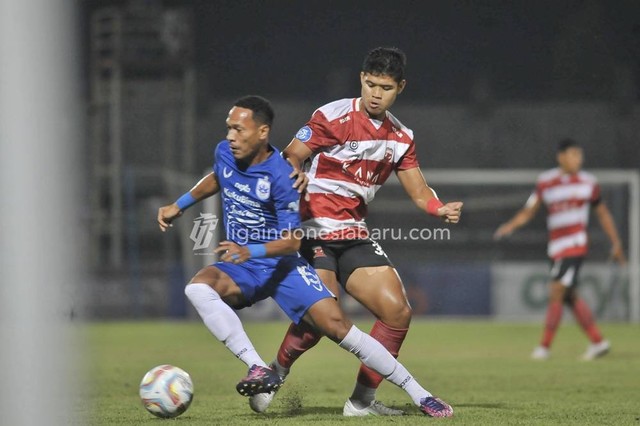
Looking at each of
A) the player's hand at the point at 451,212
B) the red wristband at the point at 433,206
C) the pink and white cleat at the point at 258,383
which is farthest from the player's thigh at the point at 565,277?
the pink and white cleat at the point at 258,383

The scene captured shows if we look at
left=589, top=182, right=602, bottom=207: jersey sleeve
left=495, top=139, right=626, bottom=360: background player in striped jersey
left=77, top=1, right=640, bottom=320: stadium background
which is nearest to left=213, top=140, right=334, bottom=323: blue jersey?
left=495, top=139, right=626, bottom=360: background player in striped jersey

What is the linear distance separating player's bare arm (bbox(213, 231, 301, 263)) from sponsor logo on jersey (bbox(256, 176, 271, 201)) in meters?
0.25

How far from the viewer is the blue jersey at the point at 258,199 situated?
584 cm

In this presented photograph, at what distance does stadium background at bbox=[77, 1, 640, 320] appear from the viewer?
2283 centimetres

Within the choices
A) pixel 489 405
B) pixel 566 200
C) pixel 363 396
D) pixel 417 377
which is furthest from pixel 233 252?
pixel 566 200

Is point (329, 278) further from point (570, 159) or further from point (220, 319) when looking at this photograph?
point (570, 159)

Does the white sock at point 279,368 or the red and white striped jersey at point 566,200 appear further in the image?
the red and white striped jersey at point 566,200

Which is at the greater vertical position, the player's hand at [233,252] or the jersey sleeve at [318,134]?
the jersey sleeve at [318,134]

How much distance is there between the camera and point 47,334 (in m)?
2.77

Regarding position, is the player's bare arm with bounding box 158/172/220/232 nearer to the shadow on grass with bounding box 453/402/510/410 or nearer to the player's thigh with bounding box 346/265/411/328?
the player's thigh with bounding box 346/265/411/328

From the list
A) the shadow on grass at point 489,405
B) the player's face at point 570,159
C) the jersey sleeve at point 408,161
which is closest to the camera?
the jersey sleeve at point 408,161

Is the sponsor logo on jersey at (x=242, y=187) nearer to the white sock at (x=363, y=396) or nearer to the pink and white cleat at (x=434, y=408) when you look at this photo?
the white sock at (x=363, y=396)

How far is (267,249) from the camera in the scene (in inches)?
222

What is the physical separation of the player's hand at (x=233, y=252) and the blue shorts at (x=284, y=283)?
448 millimetres
